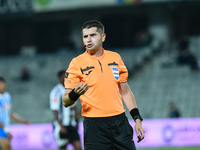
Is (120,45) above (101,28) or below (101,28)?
above

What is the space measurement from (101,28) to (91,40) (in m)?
0.21

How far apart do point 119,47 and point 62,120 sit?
14.7 meters

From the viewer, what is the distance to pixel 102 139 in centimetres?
406

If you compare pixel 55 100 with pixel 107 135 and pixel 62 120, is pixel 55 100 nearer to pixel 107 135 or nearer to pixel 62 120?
pixel 62 120

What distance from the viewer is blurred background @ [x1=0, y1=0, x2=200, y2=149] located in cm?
1842

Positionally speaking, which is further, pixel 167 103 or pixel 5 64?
pixel 5 64

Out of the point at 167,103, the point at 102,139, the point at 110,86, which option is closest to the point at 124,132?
the point at 102,139

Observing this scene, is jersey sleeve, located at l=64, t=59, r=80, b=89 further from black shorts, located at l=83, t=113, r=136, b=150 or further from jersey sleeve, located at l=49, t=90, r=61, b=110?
jersey sleeve, located at l=49, t=90, r=61, b=110

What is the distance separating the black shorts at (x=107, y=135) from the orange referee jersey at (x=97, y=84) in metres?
0.08

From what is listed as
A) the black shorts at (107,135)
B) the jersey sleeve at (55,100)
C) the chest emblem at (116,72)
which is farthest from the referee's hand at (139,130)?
the jersey sleeve at (55,100)

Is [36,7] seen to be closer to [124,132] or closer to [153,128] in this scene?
[153,128]

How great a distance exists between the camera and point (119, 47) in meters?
22.6

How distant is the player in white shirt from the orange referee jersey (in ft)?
12.6

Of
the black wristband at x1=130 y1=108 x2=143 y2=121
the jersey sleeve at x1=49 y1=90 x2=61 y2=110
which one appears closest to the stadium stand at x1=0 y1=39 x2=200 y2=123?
the jersey sleeve at x1=49 y1=90 x2=61 y2=110
